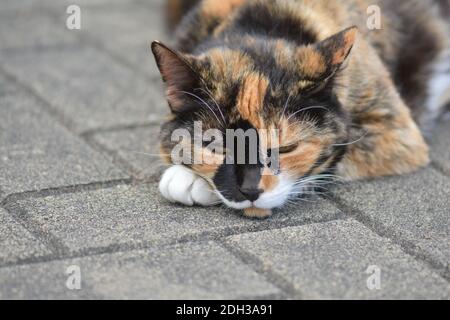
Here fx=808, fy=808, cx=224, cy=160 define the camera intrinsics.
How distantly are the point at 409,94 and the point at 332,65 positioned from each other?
109 cm

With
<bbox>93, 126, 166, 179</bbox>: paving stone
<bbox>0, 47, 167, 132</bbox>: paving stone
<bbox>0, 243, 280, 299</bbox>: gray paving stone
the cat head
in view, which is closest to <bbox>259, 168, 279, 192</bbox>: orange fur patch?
the cat head

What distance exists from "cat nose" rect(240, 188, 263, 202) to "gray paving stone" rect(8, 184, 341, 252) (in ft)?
0.41

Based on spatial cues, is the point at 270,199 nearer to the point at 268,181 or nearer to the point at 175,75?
the point at 268,181

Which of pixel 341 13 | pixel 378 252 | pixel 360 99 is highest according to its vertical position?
pixel 341 13

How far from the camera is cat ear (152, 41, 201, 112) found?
261 cm

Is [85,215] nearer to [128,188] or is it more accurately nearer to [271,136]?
[128,188]

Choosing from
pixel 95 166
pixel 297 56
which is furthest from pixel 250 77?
pixel 95 166

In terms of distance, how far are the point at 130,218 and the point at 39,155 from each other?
0.74 meters

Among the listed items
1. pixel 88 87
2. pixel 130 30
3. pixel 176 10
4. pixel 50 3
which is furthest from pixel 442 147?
pixel 50 3

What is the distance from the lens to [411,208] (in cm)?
283

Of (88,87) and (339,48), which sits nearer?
(339,48)

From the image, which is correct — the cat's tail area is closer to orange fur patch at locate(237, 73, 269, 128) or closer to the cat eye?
orange fur patch at locate(237, 73, 269, 128)

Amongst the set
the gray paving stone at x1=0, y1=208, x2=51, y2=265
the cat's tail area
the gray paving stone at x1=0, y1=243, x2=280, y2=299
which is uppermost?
the cat's tail area

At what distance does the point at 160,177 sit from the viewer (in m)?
3.09
